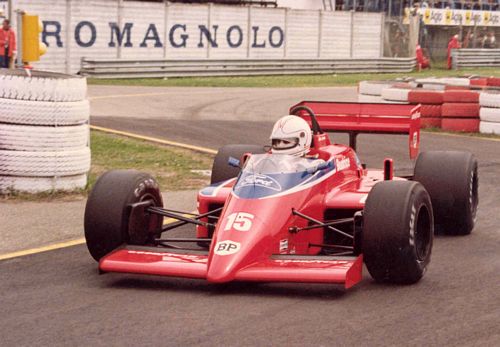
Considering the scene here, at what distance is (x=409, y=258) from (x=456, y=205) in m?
2.16

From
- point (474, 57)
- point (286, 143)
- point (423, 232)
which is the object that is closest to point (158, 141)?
point (286, 143)

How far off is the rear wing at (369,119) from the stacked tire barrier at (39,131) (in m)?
2.29

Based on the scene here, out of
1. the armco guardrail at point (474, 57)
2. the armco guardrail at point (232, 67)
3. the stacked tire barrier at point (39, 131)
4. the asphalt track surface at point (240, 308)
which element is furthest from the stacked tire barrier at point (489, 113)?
the armco guardrail at point (474, 57)

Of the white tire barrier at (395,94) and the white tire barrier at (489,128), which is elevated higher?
the white tire barrier at (395,94)

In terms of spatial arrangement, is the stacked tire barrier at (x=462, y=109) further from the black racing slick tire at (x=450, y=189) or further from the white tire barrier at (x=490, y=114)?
the black racing slick tire at (x=450, y=189)

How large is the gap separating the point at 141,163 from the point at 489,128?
696 centimetres

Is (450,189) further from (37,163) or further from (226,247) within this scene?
(37,163)

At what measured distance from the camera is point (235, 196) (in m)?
7.75

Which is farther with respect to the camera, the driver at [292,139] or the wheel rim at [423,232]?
the driver at [292,139]

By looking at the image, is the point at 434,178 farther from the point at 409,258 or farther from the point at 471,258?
the point at 409,258

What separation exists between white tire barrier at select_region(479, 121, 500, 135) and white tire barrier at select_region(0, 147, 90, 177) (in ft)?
30.5

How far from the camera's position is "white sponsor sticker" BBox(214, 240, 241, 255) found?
7.20 meters

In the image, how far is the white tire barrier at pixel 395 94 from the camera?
19.7 meters

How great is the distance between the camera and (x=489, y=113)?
61.4ft
